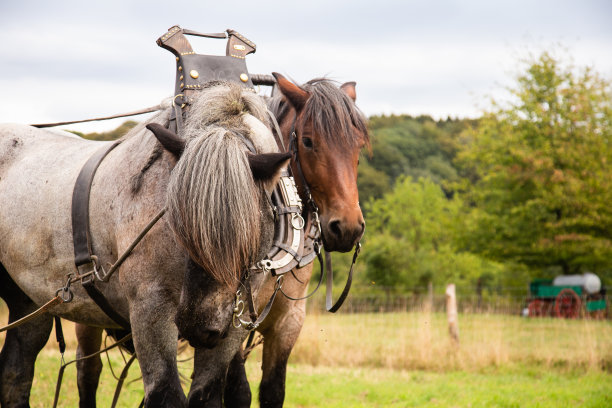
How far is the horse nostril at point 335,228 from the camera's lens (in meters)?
3.36

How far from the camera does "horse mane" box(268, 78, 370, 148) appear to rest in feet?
11.8

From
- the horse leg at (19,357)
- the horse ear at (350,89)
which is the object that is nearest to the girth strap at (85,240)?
the horse leg at (19,357)

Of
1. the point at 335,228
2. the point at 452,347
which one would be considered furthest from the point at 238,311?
the point at 452,347

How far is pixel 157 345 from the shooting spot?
271 cm

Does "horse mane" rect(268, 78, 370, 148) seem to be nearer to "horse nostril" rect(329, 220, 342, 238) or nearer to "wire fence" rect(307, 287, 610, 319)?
"horse nostril" rect(329, 220, 342, 238)

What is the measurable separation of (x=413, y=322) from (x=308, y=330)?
232cm

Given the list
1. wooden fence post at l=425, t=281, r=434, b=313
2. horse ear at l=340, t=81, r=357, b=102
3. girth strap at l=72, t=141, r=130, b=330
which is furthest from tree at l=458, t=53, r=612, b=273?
girth strap at l=72, t=141, r=130, b=330

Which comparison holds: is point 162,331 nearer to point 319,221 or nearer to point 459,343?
point 319,221

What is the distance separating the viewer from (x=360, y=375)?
916 cm

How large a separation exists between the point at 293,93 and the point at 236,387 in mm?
1816

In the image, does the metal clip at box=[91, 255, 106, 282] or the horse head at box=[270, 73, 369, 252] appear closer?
the metal clip at box=[91, 255, 106, 282]

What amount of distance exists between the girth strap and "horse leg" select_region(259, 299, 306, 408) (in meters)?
1.00

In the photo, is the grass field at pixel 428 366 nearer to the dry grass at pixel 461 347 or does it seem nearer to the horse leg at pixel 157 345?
the dry grass at pixel 461 347

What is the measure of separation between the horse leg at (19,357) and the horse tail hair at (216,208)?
7.00ft
